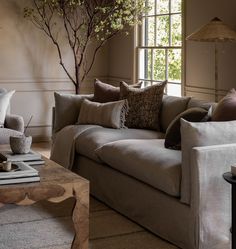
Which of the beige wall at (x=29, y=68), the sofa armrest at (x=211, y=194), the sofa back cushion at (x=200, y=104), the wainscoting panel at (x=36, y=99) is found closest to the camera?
the sofa armrest at (x=211, y=194)

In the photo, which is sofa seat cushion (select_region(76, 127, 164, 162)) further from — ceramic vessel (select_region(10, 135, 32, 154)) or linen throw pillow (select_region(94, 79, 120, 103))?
ceramic vessel (select_region(10, 135, 32, 154))

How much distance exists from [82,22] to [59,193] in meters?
4.46

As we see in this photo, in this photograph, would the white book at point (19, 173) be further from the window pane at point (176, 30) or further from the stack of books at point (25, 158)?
the window pane at point (176, 30)

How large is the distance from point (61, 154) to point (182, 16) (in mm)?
2041

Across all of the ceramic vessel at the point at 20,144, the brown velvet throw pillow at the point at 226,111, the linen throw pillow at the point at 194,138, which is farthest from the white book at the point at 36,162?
the brown velvet throw pillow at the point at 226,111

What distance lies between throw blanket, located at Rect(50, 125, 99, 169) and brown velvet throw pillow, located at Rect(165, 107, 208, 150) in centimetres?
113

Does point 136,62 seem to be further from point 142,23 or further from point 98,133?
point 98,133

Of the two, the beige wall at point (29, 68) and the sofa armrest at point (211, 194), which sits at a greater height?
the beige wall at point (29, 68)

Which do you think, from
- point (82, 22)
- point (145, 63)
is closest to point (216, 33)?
point (145, 63)

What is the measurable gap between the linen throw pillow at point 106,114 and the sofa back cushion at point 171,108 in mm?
352

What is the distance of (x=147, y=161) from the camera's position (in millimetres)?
3455

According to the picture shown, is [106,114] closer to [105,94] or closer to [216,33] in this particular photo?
[105,94]

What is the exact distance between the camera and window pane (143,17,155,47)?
6285 mm

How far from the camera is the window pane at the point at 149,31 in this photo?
629 cm
